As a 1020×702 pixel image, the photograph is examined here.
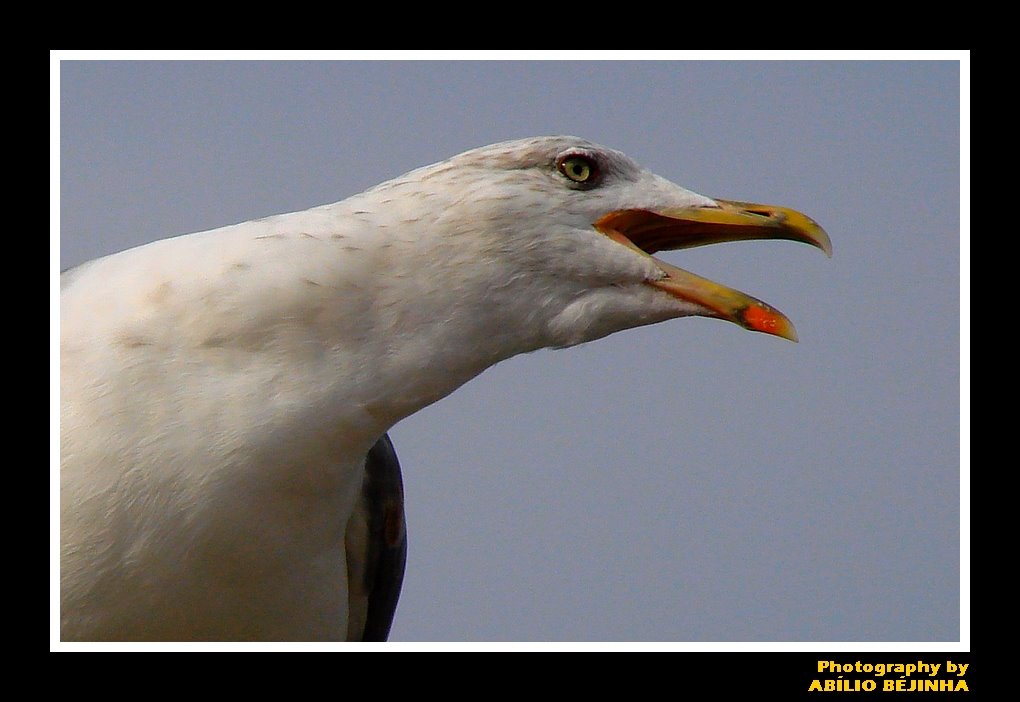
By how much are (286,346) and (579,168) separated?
1.20m

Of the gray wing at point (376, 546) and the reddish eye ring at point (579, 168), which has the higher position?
the reddish eye ring at point (579, 168)

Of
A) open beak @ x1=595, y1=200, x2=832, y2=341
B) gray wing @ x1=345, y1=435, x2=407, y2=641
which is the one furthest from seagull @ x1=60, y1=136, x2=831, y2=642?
gray wing @ x1=345, y1=435, x2=407, y2=641

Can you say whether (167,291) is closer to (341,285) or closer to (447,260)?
(341,285)

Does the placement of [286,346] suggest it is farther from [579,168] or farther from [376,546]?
[376,546]

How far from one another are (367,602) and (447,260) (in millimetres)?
2200

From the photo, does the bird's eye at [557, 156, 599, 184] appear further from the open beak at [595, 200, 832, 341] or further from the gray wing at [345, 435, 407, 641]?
the gray wing at [345, 435, 407, 641]

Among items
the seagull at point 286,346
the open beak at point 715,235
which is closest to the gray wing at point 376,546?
the seagull at point 286,346

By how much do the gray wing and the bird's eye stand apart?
155 cm

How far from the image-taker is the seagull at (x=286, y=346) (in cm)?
402

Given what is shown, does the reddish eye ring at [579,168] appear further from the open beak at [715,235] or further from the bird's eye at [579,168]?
the open beak at [715,235]

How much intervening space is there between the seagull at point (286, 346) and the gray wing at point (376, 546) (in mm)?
972

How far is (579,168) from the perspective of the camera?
4.50 metres

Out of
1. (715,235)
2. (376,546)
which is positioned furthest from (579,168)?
Result: (376,546)

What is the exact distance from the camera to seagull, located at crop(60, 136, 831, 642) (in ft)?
13.2
